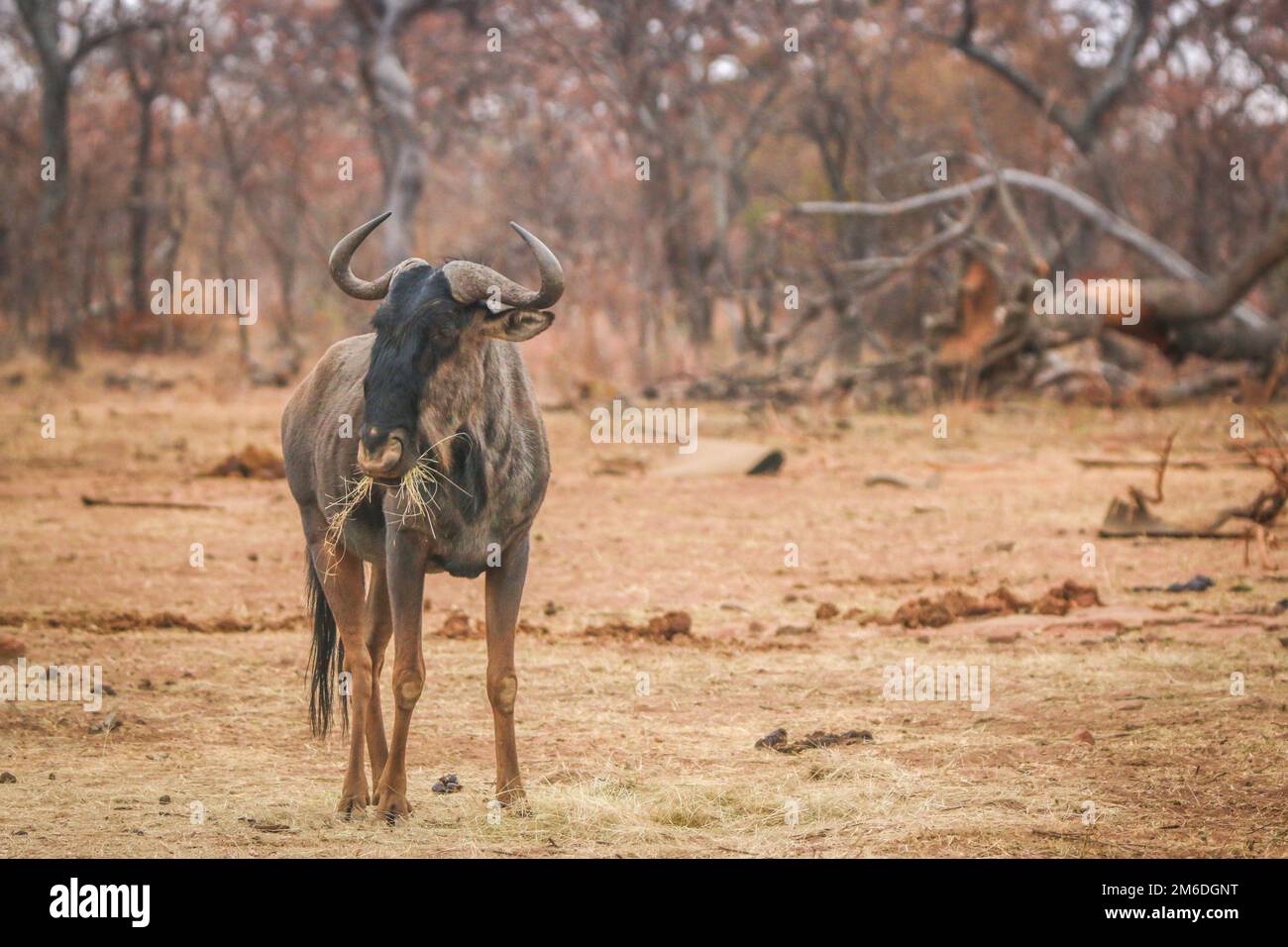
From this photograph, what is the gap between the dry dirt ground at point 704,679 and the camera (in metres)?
5.18

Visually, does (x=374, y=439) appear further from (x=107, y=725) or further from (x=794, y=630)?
(x=794, y=630)

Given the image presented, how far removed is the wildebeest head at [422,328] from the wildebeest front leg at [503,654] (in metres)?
0.63

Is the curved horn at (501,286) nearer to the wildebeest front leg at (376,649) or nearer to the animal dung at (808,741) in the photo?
the wildebeest front leg at (376,649)

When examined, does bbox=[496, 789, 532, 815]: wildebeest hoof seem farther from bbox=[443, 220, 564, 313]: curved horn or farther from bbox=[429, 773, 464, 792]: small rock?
bbox=[443, 220, 564, 313]: curved horn

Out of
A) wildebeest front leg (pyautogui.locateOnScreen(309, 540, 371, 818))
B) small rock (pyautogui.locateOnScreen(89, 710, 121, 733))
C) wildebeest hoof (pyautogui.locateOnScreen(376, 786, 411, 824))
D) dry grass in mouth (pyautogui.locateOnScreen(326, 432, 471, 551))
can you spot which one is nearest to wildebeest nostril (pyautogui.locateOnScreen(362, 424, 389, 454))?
dry grass in mouth (pyautogui.locateOnScreen(326, 432, 471, 551))

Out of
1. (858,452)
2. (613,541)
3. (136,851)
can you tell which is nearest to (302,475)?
(136,851)

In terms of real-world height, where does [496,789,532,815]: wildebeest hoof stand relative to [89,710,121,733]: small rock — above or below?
below

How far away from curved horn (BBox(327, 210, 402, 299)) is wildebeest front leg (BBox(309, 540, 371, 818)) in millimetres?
974

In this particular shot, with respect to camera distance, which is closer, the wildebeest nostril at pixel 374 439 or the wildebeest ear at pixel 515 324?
the wildebeest nostril at pixel 374 439

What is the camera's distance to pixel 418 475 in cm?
517

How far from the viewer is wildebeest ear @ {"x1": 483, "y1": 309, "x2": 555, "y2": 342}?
522 centimetres

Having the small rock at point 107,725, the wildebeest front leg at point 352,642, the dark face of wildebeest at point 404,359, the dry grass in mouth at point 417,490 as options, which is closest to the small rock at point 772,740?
the wildebeest front leg at point 352,642

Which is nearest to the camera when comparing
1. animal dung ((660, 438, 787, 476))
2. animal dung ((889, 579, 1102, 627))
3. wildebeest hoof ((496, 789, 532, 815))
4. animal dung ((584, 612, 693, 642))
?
wildebeest hoof ((496, 789, 532, 815))

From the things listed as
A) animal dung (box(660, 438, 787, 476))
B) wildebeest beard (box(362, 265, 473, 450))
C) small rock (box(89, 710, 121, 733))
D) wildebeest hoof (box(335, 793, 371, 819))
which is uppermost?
wildebeest beard (box(362, 265, 473, 450))
